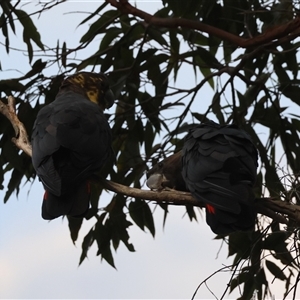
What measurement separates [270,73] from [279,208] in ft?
6.37

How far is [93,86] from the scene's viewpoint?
366 centimetres

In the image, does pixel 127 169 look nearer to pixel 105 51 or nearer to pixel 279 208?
pixel 105 51

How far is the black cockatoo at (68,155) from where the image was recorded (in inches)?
107

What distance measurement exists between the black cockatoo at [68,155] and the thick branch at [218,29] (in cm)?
85

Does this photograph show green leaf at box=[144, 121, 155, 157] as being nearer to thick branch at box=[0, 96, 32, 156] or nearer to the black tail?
thick branch at box=[0, 96, 32, 156]

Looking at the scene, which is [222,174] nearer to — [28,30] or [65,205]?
[65,205]

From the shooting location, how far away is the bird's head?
3.59 m

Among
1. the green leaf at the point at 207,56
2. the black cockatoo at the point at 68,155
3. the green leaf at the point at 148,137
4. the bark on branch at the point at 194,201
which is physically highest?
the green leaf at the point at 207,56

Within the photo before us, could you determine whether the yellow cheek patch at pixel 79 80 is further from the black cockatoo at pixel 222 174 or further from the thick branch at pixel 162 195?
the thick branch at pixel 162 195

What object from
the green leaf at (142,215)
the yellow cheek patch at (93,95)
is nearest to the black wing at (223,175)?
the yellow cheek patch at (93,95)

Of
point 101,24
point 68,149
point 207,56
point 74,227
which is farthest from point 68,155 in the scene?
point 101,24

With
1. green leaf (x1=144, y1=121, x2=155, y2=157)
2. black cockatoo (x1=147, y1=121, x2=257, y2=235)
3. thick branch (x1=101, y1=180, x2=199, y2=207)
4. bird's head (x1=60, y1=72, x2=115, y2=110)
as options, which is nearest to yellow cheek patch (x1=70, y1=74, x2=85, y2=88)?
bird's head (x1=60, y1=72, x2=115, y2=110)

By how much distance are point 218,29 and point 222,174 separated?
1.24m

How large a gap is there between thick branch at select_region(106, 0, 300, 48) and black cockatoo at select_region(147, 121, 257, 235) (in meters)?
0.63
